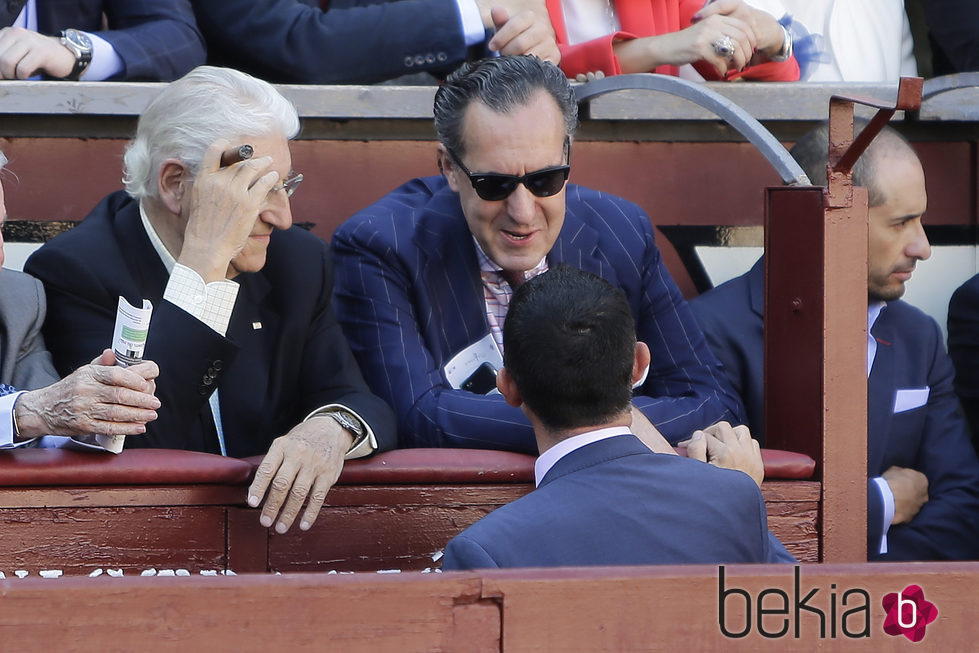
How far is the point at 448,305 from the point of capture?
8.64ft

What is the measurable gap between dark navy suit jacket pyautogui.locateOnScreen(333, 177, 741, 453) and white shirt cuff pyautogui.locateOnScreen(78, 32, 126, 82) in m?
0.81

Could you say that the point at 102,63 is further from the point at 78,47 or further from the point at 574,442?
the point at 574,442

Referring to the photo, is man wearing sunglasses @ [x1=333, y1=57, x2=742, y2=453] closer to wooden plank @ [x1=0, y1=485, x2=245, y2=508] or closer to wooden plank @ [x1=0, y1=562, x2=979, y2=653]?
wooden plank @ [x1=0, y1=485, x2=245, y2=508]

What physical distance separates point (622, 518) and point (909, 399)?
157cm

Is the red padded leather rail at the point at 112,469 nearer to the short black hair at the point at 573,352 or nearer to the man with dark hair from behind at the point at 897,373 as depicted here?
the short black hair at the point at 573,352

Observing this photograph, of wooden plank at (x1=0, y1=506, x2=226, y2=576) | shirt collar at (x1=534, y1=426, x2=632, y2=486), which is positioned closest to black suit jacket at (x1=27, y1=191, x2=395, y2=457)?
wooden plank at (x1=0, y1=506, x2=226, y2=576)

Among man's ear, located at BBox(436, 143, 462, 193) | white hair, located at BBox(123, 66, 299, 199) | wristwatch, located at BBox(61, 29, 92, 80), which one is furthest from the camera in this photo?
wristwatch, located at BBox(61, 29, 92, 80)

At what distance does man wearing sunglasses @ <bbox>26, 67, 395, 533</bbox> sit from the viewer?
2205mm

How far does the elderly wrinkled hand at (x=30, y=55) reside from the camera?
299 centimetres

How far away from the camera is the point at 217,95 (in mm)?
2438

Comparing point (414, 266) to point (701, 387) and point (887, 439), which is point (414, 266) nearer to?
point (701, 387)

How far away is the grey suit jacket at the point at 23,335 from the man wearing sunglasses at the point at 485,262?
59 centimetres

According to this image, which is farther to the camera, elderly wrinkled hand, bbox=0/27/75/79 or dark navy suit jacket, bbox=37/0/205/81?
dark navy suit jacket, bbox=37/0/205/81

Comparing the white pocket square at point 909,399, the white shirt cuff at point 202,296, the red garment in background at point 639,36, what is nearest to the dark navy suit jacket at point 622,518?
the white shirt cuff at point 202,296
